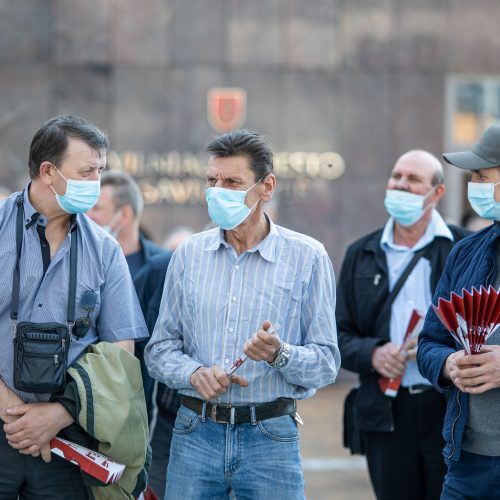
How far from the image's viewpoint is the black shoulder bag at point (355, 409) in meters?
5.77

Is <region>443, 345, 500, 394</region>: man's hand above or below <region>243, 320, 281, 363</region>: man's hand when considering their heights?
below

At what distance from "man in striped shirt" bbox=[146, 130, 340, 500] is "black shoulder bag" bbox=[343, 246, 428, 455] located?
1.38m

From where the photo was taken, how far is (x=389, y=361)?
18.3ft

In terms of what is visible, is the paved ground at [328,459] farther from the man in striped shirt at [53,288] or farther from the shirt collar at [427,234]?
the man in striped shirt at [53,288]

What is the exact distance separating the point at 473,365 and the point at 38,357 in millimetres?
1643

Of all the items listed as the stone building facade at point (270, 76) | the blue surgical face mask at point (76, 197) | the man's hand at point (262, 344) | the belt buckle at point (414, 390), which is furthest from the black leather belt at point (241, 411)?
the stone building facade at point (270, 76)

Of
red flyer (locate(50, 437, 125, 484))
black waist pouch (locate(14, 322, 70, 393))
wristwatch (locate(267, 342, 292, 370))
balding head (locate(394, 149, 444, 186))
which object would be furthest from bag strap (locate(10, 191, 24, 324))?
balding head (locate(394, 149, 444, 186))

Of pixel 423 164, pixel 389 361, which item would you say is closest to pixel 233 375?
pixel 389 361

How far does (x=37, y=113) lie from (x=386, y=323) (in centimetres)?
815

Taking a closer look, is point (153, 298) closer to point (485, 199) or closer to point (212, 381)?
point (212, 381)

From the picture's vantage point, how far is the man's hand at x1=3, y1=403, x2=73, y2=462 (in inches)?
162

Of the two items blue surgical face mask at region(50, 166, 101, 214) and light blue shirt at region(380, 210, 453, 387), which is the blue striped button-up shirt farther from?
light blue shirt at region(380, 210, 453, 387)

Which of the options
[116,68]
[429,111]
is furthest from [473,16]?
[116,68]

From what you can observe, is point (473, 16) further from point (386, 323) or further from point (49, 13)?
point (386, 323)
